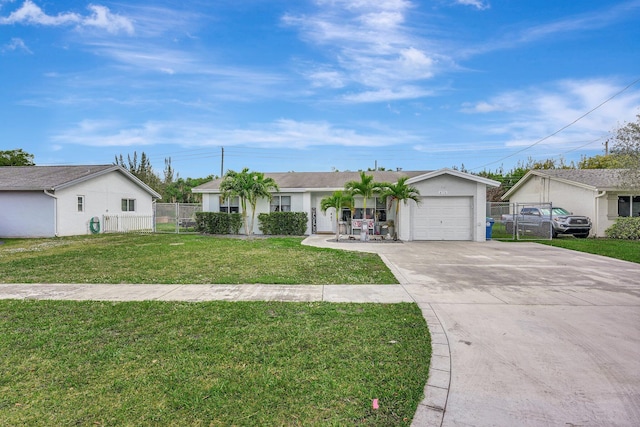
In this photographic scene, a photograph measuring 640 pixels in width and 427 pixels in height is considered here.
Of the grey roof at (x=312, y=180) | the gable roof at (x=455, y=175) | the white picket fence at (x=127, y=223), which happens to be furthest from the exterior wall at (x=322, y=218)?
the white picket fence at (x=127, y=223)

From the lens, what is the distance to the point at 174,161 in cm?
4759

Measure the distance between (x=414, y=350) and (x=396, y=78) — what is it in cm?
1722

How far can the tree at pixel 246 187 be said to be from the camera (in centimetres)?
1790

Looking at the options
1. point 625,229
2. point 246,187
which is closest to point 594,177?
point 625,229

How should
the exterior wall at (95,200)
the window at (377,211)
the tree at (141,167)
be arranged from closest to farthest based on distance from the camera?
the exterior wall at (95,200), the window at (377,211), the tree at (141,167)

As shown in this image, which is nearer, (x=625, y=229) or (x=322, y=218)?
(x=625, y=229)

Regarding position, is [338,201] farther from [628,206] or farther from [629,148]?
Answer: [628,206]

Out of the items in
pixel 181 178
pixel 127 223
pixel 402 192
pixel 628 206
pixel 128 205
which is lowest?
pixel 127 223

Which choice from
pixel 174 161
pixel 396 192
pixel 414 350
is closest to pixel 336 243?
pixel 396 192

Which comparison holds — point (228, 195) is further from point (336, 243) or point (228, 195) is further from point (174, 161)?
point (174, 161)

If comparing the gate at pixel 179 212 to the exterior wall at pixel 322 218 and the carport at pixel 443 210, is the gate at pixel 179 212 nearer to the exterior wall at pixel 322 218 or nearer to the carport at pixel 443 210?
the exterior wall at pixel 322 218

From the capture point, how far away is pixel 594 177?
19516 millimetres

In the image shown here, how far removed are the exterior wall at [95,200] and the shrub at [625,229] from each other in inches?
1082

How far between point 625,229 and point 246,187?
19.1 m
